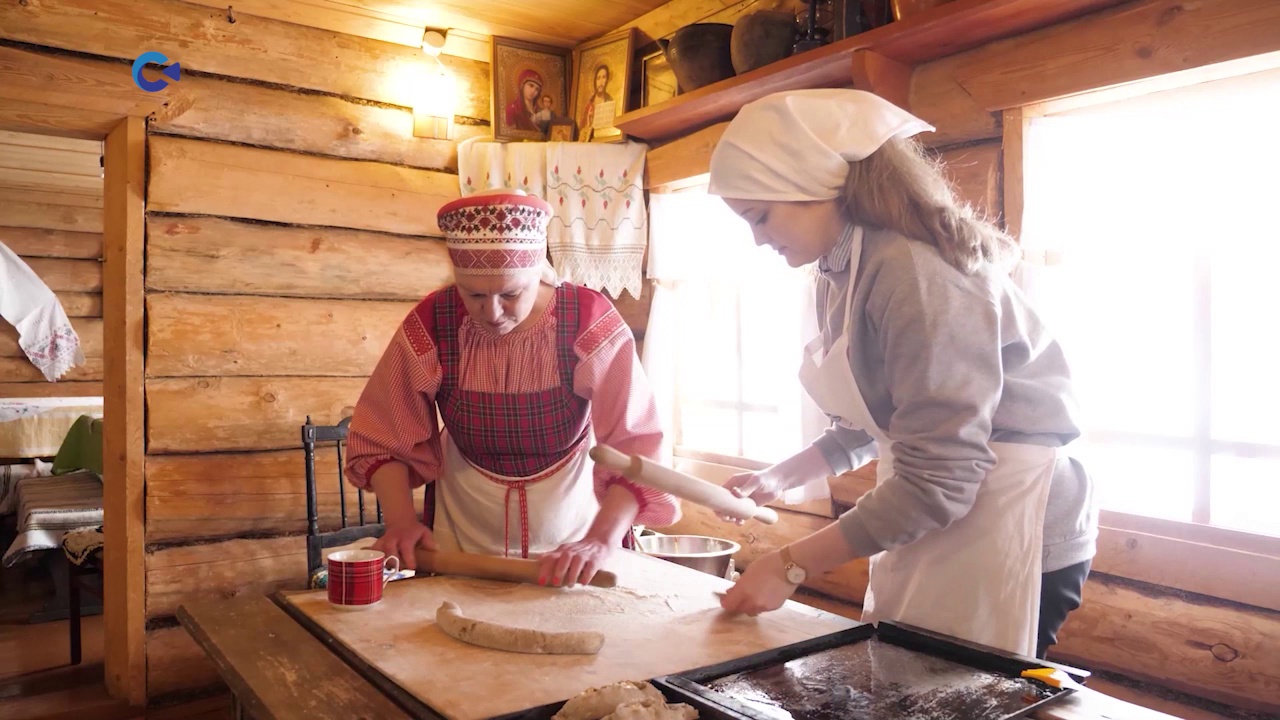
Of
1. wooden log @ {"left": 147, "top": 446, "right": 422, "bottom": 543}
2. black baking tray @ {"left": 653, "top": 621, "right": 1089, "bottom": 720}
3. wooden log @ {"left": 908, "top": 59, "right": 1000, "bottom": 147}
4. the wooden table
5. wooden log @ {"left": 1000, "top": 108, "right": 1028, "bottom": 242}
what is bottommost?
wooden log @ {"left": 147, "top": 446, "right": 422, "bottom": 543}

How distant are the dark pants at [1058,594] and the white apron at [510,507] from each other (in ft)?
3.22

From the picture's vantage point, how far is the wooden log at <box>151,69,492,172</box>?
3.37 m

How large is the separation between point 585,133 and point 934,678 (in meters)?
3.15

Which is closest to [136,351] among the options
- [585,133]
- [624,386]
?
[585,133]

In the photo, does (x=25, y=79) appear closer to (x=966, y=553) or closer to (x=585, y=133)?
(x=585, y=133)

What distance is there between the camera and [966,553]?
1.46 m

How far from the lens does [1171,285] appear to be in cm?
235

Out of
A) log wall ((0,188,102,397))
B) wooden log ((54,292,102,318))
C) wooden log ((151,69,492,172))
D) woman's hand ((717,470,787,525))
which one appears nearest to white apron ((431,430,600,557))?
woman's hand ((717,470,787,525))

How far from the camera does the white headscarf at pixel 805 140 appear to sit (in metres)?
1.44

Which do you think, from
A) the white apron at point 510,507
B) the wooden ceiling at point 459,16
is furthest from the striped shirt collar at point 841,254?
the wooden ceiling at point 459,16

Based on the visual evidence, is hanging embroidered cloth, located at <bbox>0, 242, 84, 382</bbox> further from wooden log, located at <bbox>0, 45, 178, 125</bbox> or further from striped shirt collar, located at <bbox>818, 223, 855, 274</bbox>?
striped shirt collar, located at <bbox>818, 223, 855, 274</bbox>

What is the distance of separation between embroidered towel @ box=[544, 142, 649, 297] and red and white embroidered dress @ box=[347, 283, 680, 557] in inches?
68.8

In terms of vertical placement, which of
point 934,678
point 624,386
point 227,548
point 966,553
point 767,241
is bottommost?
point 227,548

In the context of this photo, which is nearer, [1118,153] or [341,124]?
[1118,153]
